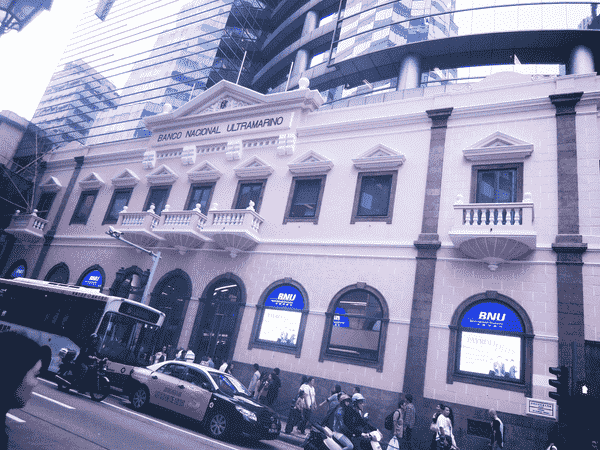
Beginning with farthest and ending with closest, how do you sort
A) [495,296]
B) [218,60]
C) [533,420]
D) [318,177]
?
[218,60], [318,177], [495,296], [533,420]

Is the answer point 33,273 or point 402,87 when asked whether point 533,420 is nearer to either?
point 402,87

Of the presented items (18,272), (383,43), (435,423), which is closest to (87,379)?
(435,423)

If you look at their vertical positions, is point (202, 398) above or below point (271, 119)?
below

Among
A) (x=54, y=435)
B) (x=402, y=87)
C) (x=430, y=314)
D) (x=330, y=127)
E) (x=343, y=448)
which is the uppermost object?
(x=402, y=87)

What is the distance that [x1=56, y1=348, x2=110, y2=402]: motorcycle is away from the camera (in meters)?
10.9

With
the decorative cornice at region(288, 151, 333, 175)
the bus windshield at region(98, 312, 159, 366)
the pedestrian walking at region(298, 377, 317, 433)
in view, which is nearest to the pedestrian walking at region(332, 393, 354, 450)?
the pedestrian walking at region(298, 377, 317, 433)

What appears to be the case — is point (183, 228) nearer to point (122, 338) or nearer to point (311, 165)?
point (122, 338)

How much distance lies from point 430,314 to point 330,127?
9.26 metres

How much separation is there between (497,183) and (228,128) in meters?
13.2

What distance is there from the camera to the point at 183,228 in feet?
60.3

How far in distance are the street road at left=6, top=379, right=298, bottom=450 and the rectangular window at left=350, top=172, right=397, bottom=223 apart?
8.56 m

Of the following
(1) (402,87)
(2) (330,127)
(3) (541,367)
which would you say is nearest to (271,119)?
(2) (330,127)

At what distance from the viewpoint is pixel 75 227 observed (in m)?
24.4

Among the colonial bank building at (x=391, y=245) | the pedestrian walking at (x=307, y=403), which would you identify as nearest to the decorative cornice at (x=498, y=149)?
the colonial bank building at (x=391, y=245)
